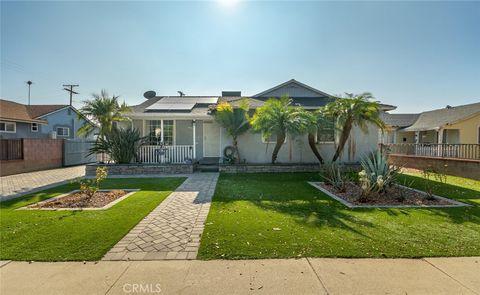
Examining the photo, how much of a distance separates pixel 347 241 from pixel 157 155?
11.1 meters

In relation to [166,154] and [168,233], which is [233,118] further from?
[168,233]

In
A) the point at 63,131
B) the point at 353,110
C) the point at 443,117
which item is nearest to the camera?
the point at 353,110

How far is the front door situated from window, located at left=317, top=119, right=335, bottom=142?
243 inches

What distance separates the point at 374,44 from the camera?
1110 cm

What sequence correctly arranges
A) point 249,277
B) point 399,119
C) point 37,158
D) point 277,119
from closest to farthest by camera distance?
1. point 249,277
2. point 277,119
3. point 37,158
4. point 399,119

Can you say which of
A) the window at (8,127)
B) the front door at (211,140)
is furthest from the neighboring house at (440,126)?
the window at (8,127)

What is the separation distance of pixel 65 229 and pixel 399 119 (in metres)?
30.7

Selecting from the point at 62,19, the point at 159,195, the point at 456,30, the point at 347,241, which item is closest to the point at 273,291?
the point at 347,241

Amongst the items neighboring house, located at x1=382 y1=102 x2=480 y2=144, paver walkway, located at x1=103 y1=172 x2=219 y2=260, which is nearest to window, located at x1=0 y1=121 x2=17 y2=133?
paver walkway, located at x1=103 y1=172 x2=219 y2=260

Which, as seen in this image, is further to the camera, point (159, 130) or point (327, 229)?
point (159, 130)

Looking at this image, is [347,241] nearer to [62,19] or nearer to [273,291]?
[273,291]

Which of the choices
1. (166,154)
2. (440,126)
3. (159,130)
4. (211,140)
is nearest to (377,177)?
(211,140)

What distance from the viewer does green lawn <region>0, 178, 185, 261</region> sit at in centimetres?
341

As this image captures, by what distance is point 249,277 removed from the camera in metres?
2.79
